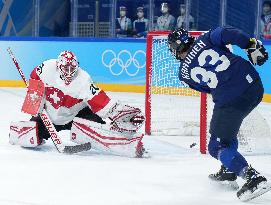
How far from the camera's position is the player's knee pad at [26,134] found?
4.39m

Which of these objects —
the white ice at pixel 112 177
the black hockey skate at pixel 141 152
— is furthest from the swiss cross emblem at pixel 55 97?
the black hockey skate at pixel 141 152

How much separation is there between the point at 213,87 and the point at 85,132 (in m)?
1.43

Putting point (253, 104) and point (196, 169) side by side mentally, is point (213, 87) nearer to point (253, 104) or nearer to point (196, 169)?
point (253, 104)

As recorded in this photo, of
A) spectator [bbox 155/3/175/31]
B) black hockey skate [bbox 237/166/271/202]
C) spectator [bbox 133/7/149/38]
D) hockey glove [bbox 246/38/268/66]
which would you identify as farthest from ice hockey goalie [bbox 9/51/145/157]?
spectator [bbox 133/7/149/38]

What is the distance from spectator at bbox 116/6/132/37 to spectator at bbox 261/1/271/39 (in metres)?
2.52

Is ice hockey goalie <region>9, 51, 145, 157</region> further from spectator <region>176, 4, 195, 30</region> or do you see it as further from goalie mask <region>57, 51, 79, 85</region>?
spectator <region>176, 4, 195, 30</region>

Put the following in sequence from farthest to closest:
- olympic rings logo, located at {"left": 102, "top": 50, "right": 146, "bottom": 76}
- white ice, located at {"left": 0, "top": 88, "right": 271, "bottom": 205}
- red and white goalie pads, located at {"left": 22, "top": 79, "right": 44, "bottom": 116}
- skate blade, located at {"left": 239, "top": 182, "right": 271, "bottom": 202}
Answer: olympic rings logo, located at {"left": 102, "top": 50, "right": 146, "bottom": 76}
red and white goalie pads, located at {"left": 22, "top": 79, "right": 44, "bottom": 116}
white ice, located at {"left": 0, "top": 88, "right": 271, "bottom": 205}
skate blade, located at {"left": 239, "top": 182, "right": 271, "bottom": 202}

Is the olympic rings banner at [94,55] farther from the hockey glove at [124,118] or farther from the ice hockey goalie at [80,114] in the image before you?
the hockey glove at [124,118]

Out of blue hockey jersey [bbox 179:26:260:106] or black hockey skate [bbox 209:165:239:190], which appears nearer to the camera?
blue hockey jersey [bbox 179:26:260:106]

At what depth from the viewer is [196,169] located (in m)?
3.86

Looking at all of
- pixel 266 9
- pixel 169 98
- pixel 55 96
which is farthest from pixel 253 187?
pixel 266 9

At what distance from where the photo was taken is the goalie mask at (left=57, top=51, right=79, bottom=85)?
4254 mm

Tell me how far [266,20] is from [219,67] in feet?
22.6

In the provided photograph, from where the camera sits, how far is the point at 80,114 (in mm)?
4496
